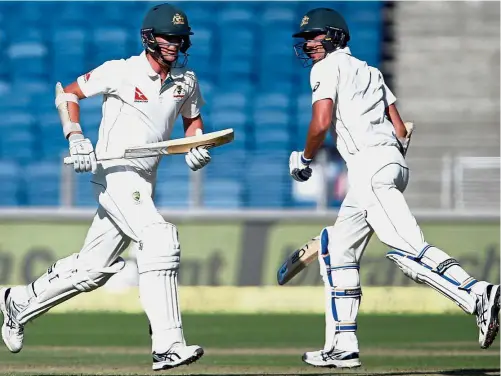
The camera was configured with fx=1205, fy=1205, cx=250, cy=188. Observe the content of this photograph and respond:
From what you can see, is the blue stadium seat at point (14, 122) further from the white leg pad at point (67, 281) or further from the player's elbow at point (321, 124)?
the player's elbow at point (321, 124)

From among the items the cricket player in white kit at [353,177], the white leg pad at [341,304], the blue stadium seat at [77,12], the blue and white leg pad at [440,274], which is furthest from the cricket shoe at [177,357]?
the blue stadium seat at [77,12]

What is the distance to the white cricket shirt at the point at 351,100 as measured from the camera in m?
6.67

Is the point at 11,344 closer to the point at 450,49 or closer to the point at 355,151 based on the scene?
the point at 355,151

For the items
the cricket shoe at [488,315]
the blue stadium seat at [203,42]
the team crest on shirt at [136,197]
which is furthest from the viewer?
the blue stadium seat at [203,42]

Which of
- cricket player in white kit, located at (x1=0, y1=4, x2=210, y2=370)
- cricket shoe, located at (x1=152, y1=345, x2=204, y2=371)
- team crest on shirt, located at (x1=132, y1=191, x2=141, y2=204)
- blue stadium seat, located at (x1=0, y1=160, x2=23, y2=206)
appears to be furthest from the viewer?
blue stadium seat, located at (x1=0, y1=160, x2=23, y2=206)

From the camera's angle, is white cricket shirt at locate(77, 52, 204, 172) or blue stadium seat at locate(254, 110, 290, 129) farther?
blue stadium seat at locate(254, 110, 290, 129)

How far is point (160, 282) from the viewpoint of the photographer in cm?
621

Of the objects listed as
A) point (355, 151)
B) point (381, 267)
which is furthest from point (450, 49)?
point (355, 151)

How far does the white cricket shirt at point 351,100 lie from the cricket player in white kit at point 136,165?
0.74 meters

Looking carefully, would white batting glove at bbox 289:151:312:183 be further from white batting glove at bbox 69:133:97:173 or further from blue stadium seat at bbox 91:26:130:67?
blue stadium seat at bbox 91:26:130:67

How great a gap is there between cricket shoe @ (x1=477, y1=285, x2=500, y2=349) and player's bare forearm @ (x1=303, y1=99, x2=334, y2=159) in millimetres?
1214

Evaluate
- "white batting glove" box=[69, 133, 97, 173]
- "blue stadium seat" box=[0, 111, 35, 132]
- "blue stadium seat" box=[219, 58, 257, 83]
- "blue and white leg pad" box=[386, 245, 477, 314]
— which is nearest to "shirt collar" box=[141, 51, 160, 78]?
"white batting glove" box=[69, 133, 97, 173]

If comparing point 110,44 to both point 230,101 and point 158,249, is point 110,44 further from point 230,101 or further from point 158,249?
point 158,249

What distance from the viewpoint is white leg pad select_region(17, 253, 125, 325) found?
6.64 meters
